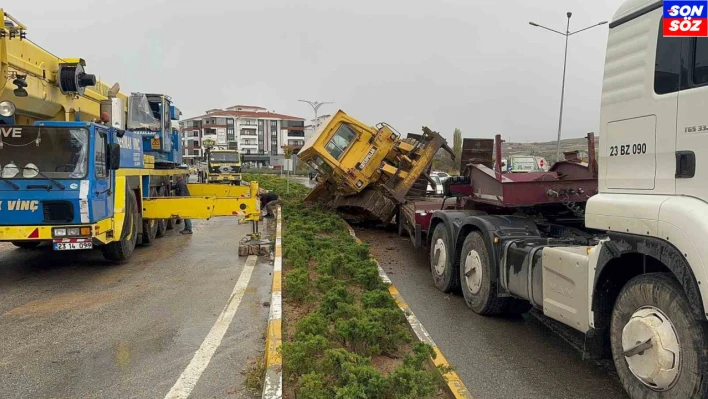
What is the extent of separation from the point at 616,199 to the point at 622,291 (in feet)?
2.15

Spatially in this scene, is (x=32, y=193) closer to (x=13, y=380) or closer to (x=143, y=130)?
(x=13, y=380)

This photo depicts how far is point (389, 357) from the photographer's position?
472 centimetres

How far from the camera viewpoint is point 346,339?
188 inches

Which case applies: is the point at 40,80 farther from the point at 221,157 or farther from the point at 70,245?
the point at 221,157

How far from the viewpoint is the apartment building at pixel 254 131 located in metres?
98.4

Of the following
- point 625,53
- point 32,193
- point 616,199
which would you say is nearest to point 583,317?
point 616,199

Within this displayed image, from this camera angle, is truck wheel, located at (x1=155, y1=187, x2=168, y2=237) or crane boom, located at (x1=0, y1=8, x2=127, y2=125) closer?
crane boom, located at (x1=0, y1=8, x2=127, y2=125)

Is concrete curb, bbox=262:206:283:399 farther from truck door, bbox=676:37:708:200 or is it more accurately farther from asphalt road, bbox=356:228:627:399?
truck door, bbox=676:37:708:200

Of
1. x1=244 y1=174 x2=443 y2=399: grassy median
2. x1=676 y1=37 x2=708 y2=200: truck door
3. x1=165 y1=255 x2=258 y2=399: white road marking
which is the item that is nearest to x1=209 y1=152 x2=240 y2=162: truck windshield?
x1=244 y1=174 x2=443 y2=399: grassy median

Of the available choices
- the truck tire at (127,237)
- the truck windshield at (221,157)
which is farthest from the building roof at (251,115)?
the truck tire at (127,237)

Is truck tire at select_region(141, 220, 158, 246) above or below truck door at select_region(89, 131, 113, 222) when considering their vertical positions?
below

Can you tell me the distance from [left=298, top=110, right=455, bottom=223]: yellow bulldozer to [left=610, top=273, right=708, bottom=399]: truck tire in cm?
856

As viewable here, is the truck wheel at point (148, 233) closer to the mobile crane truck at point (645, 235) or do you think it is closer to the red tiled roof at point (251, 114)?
the mobile crane truck at point (645, 235)

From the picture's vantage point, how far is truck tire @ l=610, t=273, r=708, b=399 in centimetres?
300
